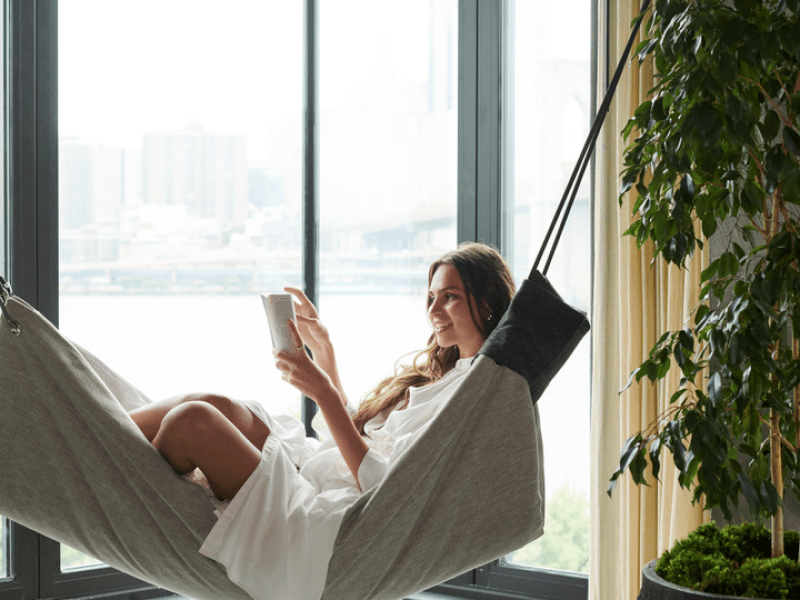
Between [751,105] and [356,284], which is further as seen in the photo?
[356,284]

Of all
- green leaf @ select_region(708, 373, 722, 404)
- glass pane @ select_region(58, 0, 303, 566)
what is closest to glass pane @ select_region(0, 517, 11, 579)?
glass pane @ select_region(58, 0, 303, 566)

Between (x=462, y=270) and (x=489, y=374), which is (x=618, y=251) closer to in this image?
(x=462, y=270)

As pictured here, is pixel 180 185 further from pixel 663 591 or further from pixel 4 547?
pixel 663 591

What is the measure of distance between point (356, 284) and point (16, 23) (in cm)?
135

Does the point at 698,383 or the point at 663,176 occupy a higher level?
the point at 663,176

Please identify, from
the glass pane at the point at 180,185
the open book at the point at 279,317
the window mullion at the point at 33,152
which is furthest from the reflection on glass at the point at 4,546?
the open book at the point at 279,317

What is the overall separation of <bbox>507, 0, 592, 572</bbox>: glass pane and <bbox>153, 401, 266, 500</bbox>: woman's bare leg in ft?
3.91

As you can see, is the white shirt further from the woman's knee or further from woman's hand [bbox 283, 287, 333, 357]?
woman's hand [bbox 283, 287, 333, 357]

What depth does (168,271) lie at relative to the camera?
240 cm

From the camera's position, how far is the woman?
1.30m

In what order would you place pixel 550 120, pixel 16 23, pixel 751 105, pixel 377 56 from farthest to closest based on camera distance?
pixel 377 56, pixel 550 120, pixel 16 23, pixel 751 105

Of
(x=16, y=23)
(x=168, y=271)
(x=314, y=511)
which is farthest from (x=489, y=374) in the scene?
(x=16, y=23)

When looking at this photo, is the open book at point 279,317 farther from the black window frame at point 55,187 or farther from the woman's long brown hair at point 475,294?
the black window frame at point 55,187

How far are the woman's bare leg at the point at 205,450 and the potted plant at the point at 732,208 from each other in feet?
2.41
